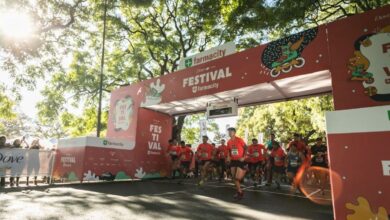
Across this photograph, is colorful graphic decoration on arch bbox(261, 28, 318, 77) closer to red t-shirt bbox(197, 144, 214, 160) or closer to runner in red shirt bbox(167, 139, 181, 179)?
red t-shirt bbox(197, 144, 214, 160)

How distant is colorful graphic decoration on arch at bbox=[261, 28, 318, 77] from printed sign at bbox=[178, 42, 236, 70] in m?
1.92

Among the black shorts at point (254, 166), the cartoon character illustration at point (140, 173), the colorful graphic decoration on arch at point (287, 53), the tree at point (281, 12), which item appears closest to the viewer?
the colorful graphic decoration on arch at point (287, 53)

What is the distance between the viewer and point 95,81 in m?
21.8

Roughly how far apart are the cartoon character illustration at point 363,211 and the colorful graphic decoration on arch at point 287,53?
4671 mm

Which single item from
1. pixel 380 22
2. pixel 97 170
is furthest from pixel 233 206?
pixel 97 170

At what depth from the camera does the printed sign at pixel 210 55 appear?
35.1 feet

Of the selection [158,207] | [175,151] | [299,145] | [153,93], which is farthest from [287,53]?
[175,151]

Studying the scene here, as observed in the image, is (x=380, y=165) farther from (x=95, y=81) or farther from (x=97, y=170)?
(x=95, y=81)

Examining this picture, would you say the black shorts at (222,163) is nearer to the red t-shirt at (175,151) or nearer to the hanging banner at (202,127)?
the red t-shirt at (175,151)

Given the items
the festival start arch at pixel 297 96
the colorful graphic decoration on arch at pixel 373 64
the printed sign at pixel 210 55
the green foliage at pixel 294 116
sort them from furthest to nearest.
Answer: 1. the green foliage at pixel 294 116
2. the printed sign at pixel 210 55
3. the colorful graphic decoration on arch at pixel 373 64
4. the festival start arch at pixel 297 96

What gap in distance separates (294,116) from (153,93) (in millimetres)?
14770

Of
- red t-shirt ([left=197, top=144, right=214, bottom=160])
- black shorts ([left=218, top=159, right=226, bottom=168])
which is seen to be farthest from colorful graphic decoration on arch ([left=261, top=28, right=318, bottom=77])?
black shorts ([left=218, top=159, right=226, bottom=168])

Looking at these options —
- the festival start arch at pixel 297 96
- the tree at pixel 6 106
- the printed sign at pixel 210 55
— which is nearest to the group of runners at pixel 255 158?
the festival start arch at pixel 297 96

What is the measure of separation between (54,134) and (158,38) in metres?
73.6
